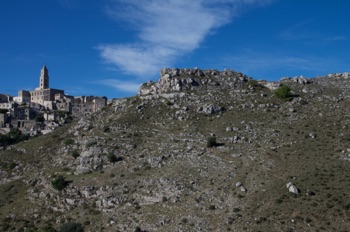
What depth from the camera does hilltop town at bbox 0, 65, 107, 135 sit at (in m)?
136

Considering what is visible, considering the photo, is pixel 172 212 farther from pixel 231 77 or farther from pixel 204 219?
pixel 231 77

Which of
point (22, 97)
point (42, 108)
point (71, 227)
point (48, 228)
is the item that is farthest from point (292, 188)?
point (22, 97)

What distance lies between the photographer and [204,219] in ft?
184

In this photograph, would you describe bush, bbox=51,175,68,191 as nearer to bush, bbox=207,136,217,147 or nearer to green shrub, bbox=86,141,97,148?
green shrub, bbox=86,141,97,148

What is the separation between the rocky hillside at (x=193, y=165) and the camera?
56469 mm

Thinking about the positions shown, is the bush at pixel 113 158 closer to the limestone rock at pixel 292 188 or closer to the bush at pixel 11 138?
the limestone rock at pixel 292 188

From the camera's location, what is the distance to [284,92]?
90062mm

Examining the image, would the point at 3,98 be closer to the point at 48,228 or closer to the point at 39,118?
the point at 39,118

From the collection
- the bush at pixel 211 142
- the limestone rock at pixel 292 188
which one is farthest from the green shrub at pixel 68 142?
the limestone rock at pixel 292 188

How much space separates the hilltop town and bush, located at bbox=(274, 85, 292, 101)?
62.1 m

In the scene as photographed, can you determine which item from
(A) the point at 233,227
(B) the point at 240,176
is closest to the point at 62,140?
(B) the point at 240,176

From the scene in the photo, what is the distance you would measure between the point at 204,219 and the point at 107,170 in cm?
2097

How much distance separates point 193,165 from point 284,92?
104 feet

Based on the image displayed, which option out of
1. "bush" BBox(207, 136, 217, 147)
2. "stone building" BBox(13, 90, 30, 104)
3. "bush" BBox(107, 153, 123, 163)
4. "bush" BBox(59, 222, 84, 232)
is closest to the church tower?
"stone building" BBox(13, 90, 30, 104)
